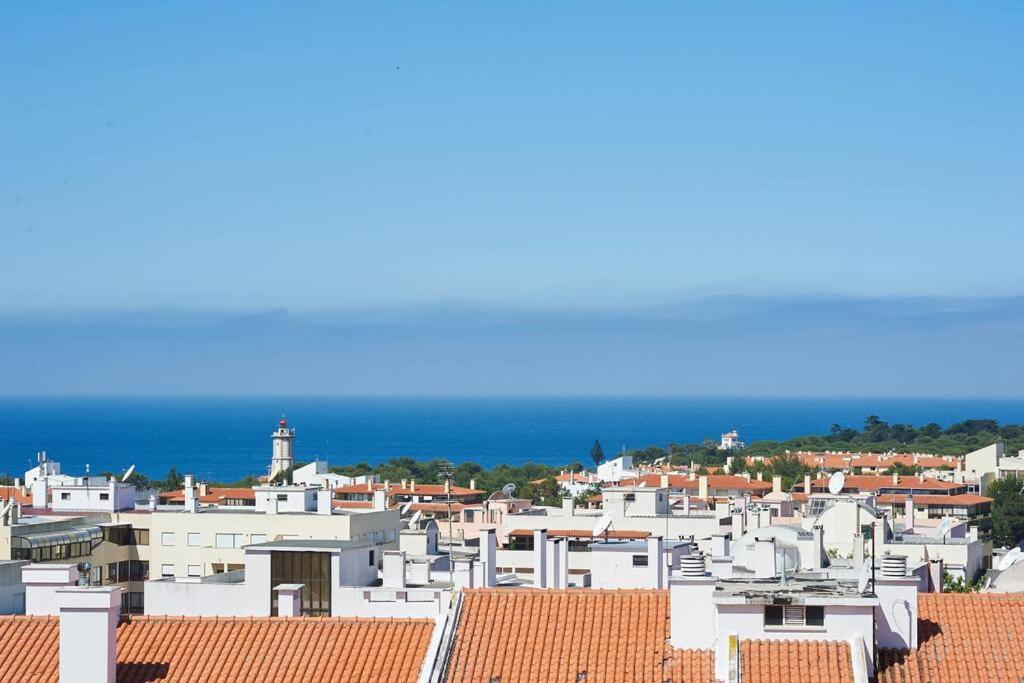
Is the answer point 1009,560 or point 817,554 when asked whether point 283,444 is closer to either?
point 817,554

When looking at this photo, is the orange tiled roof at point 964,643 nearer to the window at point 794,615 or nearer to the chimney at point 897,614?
the chimney at point 897,614

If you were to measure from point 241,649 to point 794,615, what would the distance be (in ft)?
19.1

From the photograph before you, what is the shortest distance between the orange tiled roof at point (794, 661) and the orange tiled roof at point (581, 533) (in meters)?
31.7

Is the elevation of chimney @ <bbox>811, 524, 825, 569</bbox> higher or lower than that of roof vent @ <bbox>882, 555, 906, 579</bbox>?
lower

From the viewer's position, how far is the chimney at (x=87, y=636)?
1856 centimetres

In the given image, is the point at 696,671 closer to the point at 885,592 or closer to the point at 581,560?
the point at 885,592

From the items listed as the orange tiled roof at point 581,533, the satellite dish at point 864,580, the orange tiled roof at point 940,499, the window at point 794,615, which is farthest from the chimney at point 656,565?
the orange tiled roof at point 940,499

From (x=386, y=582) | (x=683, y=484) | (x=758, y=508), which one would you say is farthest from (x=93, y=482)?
(x=683, y=484)

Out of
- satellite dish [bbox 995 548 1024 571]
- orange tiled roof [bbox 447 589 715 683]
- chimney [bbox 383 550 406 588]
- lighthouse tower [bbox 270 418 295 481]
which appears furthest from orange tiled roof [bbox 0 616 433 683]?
lighthouse tower [bbox 270 418 295 481]

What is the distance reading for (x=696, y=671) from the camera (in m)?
18.4

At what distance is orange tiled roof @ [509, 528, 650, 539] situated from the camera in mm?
53062

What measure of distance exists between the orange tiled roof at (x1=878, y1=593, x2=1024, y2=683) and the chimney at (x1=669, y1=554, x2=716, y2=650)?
1.79 m

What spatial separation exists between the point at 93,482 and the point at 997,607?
49171mm

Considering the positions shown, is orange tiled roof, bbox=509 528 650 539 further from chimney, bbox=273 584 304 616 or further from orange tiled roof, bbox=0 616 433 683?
orange tiled roof, bbox=0 616 433 683
